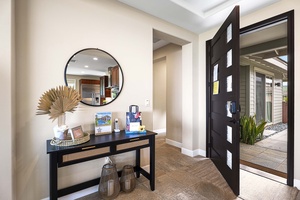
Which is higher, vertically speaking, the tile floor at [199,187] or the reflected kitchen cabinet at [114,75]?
the reflected kitchen cabinet at [114,75]

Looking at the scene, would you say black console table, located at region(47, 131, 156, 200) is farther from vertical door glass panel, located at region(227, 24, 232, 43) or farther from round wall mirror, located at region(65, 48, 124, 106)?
vertical door glass panel, located at region(227, 24, 232, 43)

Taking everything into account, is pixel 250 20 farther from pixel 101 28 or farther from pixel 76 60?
pixel 76 60

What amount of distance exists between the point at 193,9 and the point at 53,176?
9.44ft

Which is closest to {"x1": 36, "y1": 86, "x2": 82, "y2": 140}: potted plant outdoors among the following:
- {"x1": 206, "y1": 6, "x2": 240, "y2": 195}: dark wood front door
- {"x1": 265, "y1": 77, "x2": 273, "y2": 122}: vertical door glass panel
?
{"x1": 206, "y1": 6, "x2": 240, "y2": 195}: dark wood front door

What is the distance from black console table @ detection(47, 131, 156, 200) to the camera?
Answer: 1.33 m

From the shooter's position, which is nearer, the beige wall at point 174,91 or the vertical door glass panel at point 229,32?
the vertical door glass panel at point 229,32

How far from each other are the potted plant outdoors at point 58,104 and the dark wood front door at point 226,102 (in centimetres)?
185

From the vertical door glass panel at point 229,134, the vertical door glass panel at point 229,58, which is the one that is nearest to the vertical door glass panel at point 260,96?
the vertical door glass panel at point 229,134

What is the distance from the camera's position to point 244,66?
484cm

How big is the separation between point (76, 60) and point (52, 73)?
1.01 ft

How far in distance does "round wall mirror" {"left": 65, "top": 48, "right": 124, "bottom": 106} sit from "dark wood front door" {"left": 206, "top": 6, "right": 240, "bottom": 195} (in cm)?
149

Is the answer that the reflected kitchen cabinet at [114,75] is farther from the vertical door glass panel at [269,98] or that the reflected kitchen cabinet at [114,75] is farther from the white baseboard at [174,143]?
the vertical door glass panel at [269,98]

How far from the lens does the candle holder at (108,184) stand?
172 centimetres

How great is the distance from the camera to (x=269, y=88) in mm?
5734
